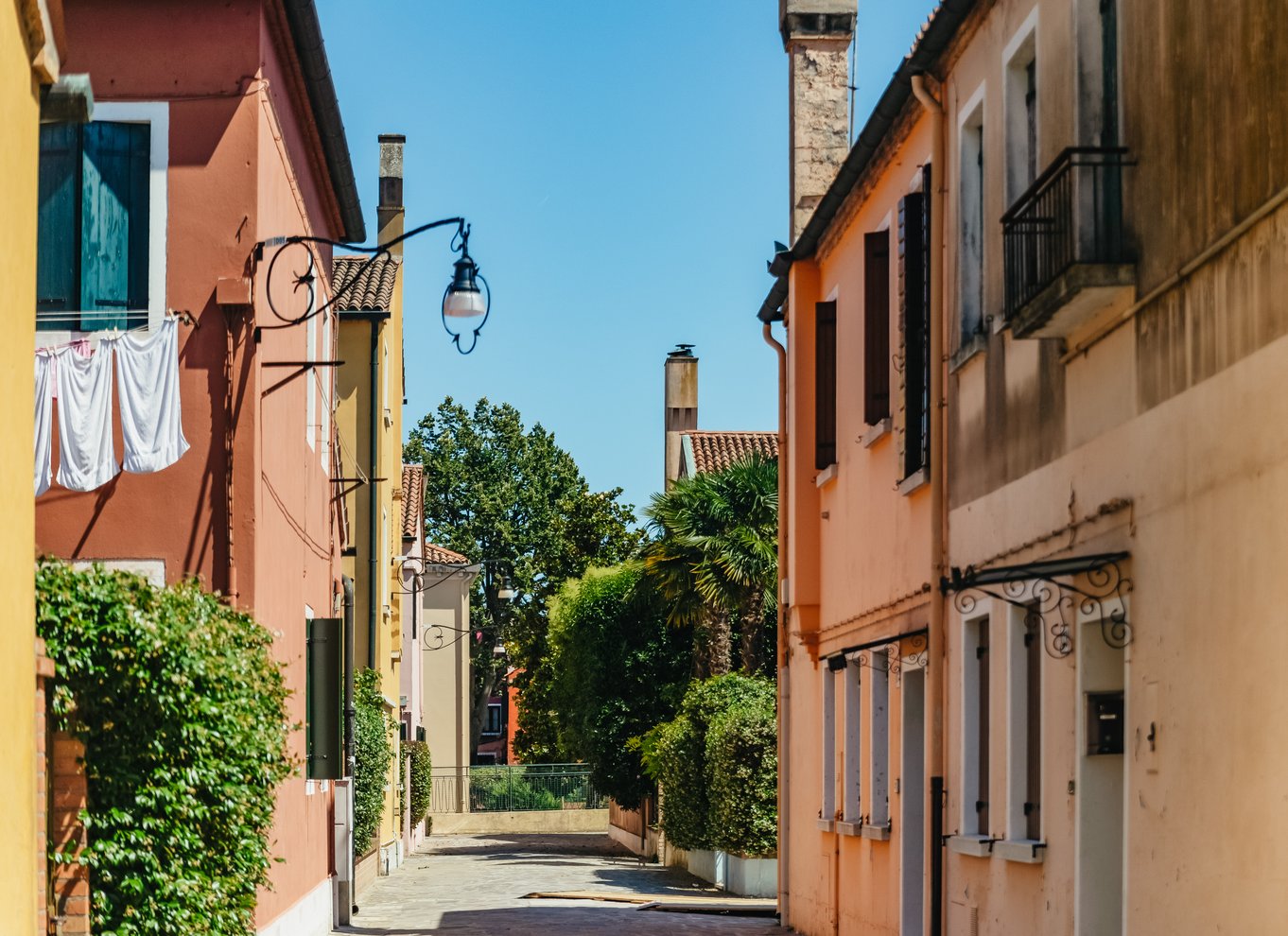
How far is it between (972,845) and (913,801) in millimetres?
2960

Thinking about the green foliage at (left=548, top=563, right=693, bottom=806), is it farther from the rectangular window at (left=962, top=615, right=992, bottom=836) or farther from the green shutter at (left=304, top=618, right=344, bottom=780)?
the rectangular window at (left=962, top=615, right=992, bottom=836)

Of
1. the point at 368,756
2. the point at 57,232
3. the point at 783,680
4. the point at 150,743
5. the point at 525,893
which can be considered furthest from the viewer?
the point at 368,756

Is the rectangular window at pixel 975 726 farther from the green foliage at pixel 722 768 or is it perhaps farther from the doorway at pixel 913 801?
the green foliage at pixel 722 768

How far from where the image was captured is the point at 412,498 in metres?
50.4

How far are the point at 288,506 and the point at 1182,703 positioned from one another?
10.3 metres

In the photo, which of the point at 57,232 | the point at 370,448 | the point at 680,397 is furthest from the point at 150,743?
the point at 680,397

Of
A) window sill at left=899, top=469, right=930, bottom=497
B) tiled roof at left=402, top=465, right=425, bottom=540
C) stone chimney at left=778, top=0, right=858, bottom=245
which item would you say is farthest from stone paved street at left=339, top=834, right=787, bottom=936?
stone chimney at left=778, top=0, right=858, bottom=245

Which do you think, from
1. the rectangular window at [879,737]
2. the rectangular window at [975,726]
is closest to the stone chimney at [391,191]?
the rectangular window at [879,737]

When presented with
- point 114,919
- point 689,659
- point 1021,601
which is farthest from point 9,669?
point 689,659

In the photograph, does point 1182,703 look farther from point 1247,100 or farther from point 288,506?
point 288,506

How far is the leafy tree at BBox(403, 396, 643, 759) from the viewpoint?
67.4 m

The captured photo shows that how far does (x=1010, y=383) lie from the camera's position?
12.5 m

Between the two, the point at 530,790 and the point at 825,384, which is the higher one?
the point at 825,384

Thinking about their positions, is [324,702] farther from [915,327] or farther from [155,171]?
[915,327]
